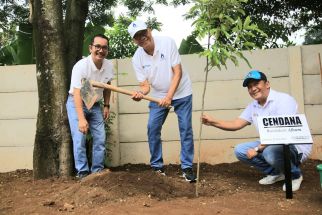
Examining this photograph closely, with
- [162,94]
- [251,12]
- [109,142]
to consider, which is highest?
[251,12]

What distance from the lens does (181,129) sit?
4477 millimetres

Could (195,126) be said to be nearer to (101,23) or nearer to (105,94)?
(105,94)

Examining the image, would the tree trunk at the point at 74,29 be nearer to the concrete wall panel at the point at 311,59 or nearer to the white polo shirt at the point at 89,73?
the white polo shirt at the point at 89,73

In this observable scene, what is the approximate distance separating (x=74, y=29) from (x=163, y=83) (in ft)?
4.64

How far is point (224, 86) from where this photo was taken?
5.61 m

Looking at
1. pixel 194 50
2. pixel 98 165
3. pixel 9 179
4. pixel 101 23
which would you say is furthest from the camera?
pixel 101 23

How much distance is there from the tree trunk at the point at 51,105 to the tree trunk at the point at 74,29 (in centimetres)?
23

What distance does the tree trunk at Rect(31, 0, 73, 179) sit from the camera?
4.73m

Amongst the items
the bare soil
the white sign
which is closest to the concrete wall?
the bare soil

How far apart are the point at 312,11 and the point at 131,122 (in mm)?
5691

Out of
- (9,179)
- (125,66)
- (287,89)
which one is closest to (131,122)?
(125,66)

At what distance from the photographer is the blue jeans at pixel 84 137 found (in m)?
4.37

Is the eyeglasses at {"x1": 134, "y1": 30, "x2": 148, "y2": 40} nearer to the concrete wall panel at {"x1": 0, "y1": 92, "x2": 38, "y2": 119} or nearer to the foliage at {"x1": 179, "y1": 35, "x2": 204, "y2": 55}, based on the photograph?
the concrete wall panel at {"x1": 0, "y1": 92, "x2": 38, "y2": 119}

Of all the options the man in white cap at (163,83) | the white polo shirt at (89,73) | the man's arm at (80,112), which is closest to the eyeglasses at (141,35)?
the man in white cap at (163,83)
